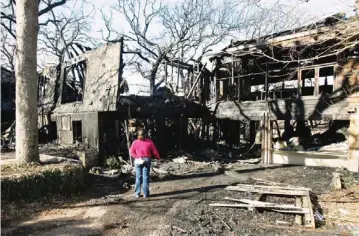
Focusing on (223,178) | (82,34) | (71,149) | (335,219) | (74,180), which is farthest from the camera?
(82,34)

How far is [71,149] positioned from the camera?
677 inches

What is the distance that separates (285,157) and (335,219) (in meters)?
8.54

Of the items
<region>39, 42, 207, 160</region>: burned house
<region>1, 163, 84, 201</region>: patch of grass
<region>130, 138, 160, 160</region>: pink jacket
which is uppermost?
<region>39, 42, 207, 160</region>: burned house

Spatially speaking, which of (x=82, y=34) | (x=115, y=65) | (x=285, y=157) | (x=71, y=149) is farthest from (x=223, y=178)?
(x=82, y=34)

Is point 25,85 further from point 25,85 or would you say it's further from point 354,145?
point 354,145

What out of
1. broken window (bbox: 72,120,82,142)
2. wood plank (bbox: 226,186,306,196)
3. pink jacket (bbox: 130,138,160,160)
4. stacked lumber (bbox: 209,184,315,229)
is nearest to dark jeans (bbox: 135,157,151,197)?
pink jacket (bbox: 130,138,160,160)

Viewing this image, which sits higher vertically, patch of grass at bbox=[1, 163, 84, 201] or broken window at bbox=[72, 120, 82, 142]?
broken window at bbox=[72, 120, 82, 142]

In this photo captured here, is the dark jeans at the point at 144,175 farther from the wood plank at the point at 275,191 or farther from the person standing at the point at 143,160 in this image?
the wood plank at the point at 275,191

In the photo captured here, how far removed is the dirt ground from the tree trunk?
2.16 metres

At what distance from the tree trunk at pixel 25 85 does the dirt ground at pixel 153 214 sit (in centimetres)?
216

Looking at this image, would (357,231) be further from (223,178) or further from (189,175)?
(189,175)

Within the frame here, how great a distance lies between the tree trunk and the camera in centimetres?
1057

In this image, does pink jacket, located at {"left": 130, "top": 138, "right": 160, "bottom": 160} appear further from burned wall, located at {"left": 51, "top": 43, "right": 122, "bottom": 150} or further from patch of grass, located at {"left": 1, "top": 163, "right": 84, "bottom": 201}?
burned wall, located at {"left": 51, "top": 43, "right": 122, "bottom": 150}

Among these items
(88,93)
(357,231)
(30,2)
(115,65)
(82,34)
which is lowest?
(357,231)
